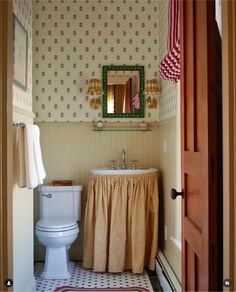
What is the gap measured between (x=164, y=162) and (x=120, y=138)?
625 millimetres

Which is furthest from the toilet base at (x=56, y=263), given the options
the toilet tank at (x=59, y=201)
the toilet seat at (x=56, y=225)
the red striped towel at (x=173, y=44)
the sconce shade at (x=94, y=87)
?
the red striped towel at (x=173, y=44)

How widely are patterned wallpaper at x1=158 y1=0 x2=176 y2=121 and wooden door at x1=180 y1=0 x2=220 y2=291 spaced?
156cm

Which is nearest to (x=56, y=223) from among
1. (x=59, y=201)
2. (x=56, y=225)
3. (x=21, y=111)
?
(x=56, y=225)

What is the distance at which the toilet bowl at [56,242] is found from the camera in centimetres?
340

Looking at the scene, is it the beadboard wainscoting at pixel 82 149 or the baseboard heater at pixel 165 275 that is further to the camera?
the beadboard wainscoting at pixel 82 149

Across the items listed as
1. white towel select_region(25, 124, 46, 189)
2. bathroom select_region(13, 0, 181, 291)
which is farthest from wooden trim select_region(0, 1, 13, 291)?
bathroom select_region(13, 0, 181, 291)

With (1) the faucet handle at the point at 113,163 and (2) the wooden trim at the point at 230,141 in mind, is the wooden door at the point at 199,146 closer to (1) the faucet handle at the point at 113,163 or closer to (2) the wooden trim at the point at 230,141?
(2) the wooden trim at the point at 230,141

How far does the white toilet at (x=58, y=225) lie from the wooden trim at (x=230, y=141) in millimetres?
2489

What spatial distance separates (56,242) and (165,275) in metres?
1.04

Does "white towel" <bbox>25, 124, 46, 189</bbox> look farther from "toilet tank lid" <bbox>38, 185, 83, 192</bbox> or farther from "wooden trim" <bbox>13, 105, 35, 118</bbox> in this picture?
"toilet tank lid" <bbox>38, 185, 83, 192</bbox>

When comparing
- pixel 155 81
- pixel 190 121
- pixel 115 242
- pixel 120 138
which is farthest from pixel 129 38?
pixel 190 121

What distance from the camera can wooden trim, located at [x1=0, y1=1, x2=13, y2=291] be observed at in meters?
1.30

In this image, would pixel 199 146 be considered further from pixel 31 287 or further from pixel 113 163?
pixel 113 163

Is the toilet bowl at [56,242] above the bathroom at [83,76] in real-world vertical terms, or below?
below
